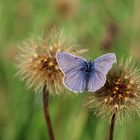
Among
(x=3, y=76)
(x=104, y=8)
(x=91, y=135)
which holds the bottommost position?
(x=91, y=135)

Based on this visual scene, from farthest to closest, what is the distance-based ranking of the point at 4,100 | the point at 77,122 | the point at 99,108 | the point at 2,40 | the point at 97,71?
1. the point at 2,40
2. the point at 4,100
3. the point at 77,122
4. the point at 99,108
5. the point at 97,71

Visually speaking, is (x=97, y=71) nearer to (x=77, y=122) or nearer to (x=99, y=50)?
(x=77, y=122)

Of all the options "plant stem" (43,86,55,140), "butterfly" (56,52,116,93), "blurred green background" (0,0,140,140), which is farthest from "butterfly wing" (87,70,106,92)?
"blurred green background" (0,0,140,140)

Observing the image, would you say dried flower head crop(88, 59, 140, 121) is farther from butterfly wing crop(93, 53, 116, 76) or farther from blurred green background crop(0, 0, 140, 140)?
blurred green background crop(0, 0, 140, 140)

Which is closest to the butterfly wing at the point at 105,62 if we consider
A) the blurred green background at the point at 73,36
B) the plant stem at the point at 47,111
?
the plant stem at the point at 47,111

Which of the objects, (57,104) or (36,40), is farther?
(57,104)

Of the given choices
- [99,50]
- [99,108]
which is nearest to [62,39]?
[99,108]
